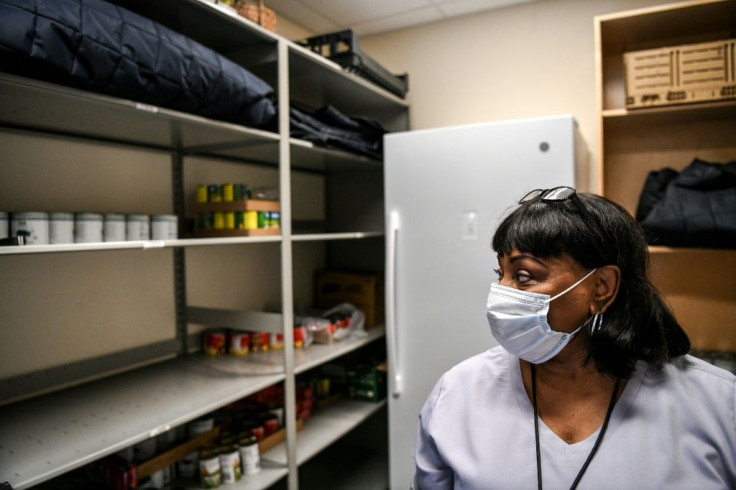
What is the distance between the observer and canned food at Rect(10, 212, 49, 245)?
1228mm

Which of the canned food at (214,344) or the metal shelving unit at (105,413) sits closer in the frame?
the metal shelving unit at (105,413)

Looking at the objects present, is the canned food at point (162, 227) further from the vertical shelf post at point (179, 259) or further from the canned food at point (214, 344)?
the canned food at point (214, 344)

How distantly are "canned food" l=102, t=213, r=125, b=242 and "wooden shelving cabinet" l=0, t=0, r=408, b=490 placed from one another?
119mm

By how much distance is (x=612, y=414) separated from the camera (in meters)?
1.03

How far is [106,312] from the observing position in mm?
1876

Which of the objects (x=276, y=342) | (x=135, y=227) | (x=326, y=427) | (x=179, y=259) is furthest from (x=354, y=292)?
(x=135, y=227)

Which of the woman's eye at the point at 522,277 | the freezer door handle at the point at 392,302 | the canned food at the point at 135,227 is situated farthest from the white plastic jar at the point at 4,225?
the freezer door handle at the point at 392,302

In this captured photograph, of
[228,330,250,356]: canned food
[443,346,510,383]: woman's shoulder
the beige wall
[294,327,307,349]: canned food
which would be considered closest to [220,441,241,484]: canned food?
[228,330,250,356]: canned food

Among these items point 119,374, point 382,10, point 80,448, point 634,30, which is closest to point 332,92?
point 382,10

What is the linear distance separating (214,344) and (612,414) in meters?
1.72

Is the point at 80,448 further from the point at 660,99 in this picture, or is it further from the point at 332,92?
the point at 660,99

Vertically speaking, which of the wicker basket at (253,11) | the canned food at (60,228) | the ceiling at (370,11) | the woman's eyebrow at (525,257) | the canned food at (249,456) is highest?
the ceiling at (370,11)

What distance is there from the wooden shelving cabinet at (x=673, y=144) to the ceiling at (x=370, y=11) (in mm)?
704

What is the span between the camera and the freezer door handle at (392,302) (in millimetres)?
2342
